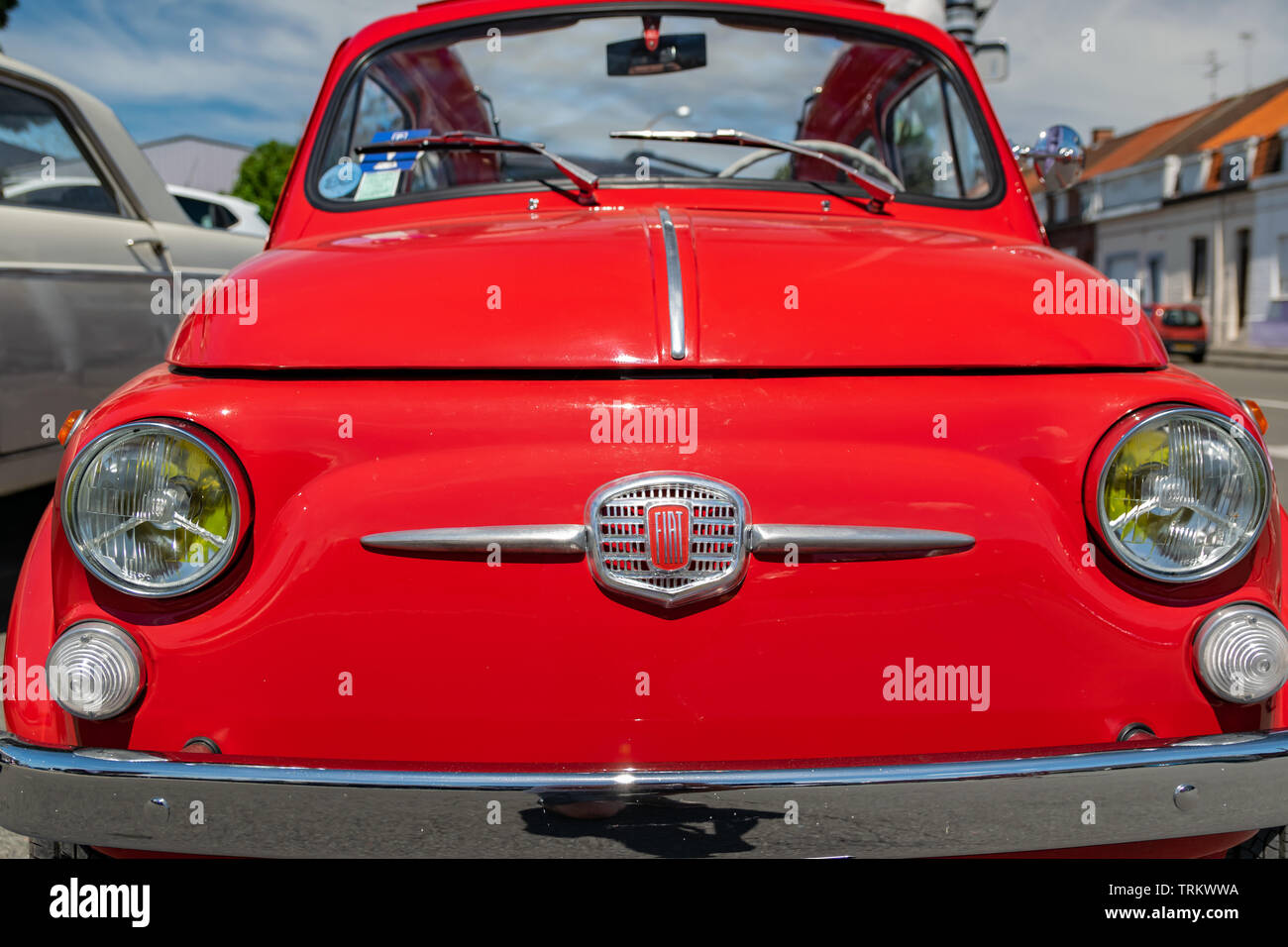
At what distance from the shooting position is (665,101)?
2.97m

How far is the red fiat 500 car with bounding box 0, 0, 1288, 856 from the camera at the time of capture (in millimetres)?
1386

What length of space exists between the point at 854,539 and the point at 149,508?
90 centimetres

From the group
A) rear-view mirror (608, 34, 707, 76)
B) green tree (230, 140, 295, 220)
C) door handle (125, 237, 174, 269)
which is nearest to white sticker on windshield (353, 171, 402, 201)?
rear-view mirror (608, 34, 707, 76)

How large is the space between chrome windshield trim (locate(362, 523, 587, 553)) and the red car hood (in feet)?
0.82

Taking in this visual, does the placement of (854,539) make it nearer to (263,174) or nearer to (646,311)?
(646,311)

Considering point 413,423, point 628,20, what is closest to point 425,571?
point 413,423

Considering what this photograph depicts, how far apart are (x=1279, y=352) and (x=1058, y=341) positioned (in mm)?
29229

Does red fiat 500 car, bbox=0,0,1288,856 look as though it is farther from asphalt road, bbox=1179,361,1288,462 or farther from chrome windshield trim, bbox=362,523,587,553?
asphalt road, bbox=1179,361,1288,462

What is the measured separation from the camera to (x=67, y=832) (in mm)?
1424

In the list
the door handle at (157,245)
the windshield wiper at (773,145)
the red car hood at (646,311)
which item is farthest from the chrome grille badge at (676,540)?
the door handle at (157,245)

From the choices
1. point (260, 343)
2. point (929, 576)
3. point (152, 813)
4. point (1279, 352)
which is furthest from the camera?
point (1279, 352)

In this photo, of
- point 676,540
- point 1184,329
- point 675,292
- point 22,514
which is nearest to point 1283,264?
point 1184,329
